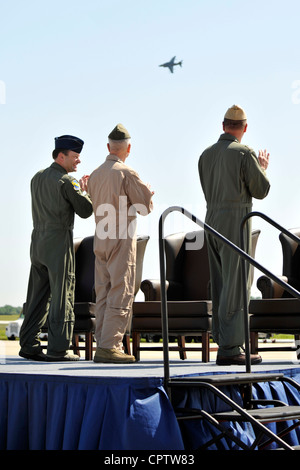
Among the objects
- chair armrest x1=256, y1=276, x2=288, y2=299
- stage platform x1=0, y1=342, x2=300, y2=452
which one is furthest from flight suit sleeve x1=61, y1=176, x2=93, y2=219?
stage platform x1=0, y1=342, x2=300, y2=452

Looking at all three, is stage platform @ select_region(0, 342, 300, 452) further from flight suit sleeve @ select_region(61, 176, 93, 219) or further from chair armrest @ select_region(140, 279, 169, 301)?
chair armrest @ select_region(140, 279, 169, 301)

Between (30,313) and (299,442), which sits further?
(30,313)

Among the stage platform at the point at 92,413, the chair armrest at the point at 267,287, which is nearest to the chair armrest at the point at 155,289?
the chair armrest at the point at 267,287

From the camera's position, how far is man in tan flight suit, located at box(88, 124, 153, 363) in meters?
5.96

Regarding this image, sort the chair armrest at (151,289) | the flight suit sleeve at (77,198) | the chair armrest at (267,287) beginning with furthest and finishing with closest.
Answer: the chair armrest at (151,289), the chair armrest at (267,287), the flight suit sleeve at (77,198)

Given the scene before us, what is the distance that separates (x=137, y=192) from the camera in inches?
237

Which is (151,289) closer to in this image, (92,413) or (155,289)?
(155,289)

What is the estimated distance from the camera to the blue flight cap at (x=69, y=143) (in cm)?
674

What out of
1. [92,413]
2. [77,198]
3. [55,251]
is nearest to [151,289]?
[55,251]

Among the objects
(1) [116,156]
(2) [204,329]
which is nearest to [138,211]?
(1) [116,156]

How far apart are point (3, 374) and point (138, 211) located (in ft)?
5.78

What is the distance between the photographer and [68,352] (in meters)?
6.72

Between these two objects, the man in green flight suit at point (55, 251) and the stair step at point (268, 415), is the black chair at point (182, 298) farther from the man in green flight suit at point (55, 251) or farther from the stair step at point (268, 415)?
the stair step at point (268, 415)
